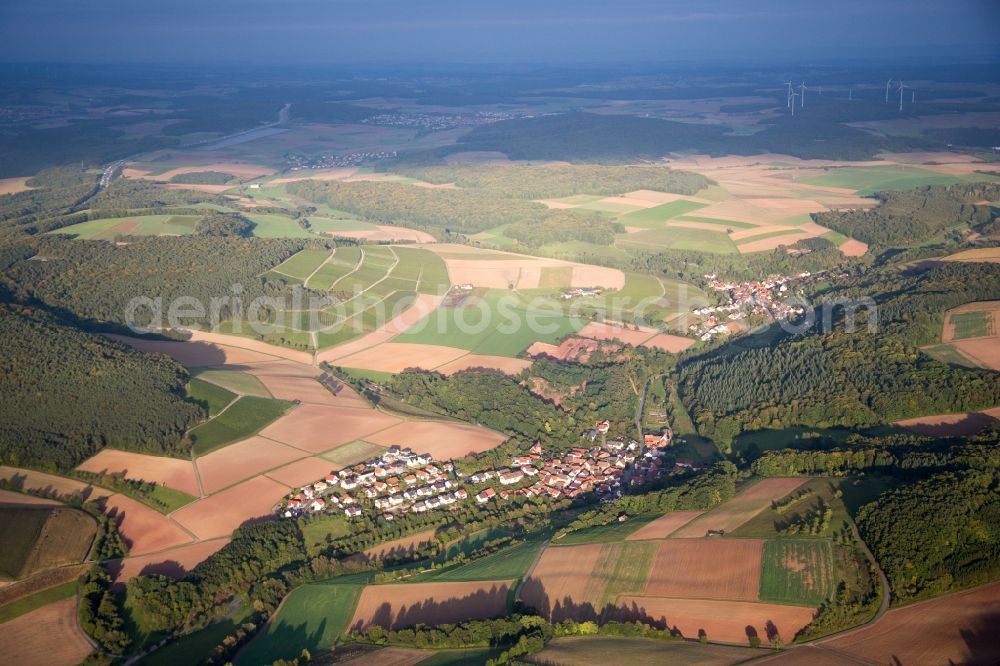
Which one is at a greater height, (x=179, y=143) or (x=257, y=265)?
(x=179, y=143)

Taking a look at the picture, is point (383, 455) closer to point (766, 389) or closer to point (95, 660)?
point (95, 660)

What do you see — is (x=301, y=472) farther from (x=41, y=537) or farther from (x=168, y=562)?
(x=41, y=537)

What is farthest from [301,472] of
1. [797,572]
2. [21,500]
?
[797,572]

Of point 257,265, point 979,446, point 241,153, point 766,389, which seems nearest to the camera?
point 979,446

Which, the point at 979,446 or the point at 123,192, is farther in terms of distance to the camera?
the point at 123,192

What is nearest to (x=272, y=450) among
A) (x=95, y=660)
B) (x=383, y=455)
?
(x=383, y=455)

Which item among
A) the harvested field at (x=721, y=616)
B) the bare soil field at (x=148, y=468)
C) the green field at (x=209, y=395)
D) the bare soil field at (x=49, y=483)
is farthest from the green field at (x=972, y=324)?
the bare soil field at (x=49, y=483)

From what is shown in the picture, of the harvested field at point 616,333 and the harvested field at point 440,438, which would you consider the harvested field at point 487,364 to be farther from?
the harvested field at point 440,438

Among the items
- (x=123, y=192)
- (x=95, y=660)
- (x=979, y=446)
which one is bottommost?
(x=95, y=660)
